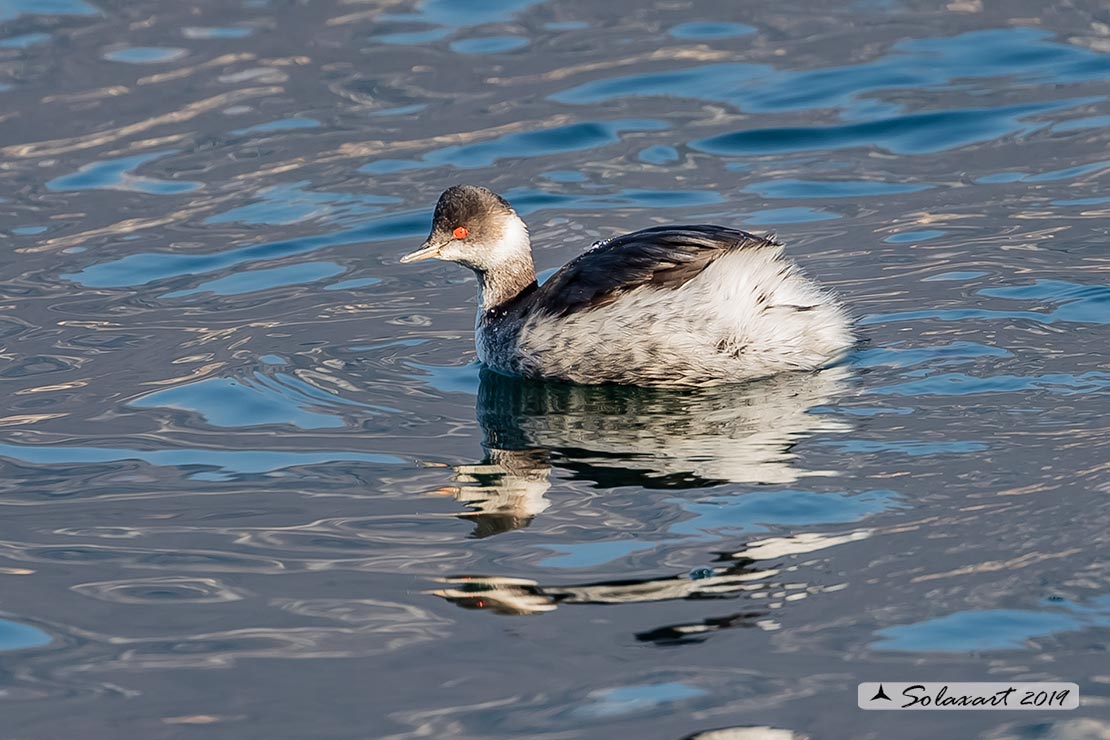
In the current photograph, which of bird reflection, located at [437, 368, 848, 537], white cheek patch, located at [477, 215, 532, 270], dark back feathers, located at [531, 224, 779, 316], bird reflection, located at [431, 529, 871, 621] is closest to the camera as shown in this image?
bird reflection, located at [431, 529, 871, 621]

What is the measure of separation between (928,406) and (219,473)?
125 inches

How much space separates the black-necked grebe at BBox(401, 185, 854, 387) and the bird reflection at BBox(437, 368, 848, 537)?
113 millimetres

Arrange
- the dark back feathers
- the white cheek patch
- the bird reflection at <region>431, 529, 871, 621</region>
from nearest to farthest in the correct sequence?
1. the bird reflection at <region>431, 529, 871, 621</region>
2. the dark back feathers
3. the white cheek patch

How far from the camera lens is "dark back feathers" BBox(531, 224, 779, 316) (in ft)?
25.6

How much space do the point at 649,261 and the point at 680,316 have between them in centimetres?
30

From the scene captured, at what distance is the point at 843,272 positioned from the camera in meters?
9.70

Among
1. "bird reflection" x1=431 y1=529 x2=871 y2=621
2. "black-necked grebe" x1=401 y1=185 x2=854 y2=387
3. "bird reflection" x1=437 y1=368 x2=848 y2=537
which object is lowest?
"bird reflection" x1=431 y1=529 x2=871 y2=621

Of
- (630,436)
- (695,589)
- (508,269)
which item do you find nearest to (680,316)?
(630,436)

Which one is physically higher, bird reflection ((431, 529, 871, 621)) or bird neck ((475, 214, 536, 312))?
bird neck ((475, 214, 536, 312))

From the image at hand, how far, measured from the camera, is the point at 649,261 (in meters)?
7.83

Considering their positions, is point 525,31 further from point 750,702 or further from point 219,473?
point 750,702

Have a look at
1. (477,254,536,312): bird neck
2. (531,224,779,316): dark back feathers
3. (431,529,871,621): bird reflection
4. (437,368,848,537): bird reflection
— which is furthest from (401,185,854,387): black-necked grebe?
(431,529,871,621): bird reflection

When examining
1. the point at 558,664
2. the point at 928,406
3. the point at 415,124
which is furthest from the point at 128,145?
the point at 558,664

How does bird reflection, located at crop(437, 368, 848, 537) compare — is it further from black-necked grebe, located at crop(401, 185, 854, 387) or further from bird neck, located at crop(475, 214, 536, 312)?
bird neck, located at crop(475, 214, 536, 312)
